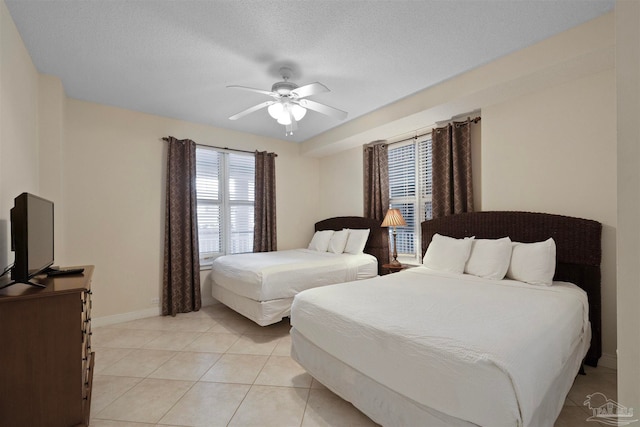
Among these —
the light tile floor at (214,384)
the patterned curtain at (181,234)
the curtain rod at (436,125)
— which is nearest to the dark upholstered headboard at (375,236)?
the curtain rod at (436,125)

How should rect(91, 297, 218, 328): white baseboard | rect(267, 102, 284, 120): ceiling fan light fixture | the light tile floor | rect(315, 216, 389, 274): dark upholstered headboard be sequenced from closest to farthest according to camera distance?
the light tile floor < rect(267, 102, 284, 120): ceiling fan light fixture < rect(91, 297, 218, 328): white baseboard < rect(315, 216, 389, 274): dark upholstered headboard

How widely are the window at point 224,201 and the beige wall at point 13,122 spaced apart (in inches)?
73.5

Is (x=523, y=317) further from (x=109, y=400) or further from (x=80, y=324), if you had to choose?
(x=109, y=400)

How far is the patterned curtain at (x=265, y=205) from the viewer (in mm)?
4547

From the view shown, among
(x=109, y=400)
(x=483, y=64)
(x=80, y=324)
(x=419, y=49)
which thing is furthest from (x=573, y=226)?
(x=109, y=400)

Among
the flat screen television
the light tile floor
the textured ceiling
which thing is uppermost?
the textured ceiling

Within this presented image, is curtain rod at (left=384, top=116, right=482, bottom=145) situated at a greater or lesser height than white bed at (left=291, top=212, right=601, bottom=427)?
greater

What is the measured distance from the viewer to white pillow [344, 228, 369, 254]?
4047 millimetres

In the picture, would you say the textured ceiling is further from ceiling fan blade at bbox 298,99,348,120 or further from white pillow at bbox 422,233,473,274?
white pillow at bbox 422,233,473,274

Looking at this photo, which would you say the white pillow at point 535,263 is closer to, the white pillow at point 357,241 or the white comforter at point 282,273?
the white comforter at point 282,273

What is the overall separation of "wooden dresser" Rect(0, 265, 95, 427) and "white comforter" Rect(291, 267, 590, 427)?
1297mm

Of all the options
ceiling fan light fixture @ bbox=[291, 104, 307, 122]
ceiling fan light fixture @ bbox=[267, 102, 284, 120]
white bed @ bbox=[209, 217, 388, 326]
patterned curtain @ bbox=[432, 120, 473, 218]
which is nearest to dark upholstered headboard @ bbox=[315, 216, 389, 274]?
white bed @ bbox=[209, 217, 388, 326]

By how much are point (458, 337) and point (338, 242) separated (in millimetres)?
3029

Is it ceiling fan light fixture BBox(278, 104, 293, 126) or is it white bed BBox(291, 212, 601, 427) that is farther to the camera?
ceiling fan light fixture BBox(278, 104, 293, 126)
